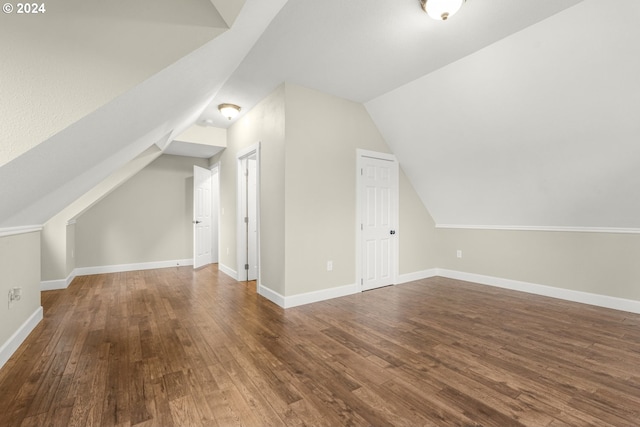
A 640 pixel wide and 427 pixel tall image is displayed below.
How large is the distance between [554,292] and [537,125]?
2.22 meters

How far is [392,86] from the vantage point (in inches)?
142

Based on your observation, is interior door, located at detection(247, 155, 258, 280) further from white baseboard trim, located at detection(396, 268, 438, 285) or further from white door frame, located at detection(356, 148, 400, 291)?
white baseboard trim, located at detection(396, 268, 438, 285)

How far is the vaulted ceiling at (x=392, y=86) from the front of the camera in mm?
1189

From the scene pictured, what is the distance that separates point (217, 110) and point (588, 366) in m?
4.82

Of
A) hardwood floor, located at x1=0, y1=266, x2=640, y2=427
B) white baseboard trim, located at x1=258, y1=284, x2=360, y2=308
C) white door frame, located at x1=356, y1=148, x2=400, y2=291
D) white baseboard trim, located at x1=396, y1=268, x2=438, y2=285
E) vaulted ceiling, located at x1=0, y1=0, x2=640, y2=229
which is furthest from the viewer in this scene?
white baseboard trim, located at x1=396, y1=268, x2=438, y2=285

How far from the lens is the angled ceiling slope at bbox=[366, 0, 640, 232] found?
2369 millimetres

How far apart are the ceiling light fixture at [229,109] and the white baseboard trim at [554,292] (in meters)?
4.26

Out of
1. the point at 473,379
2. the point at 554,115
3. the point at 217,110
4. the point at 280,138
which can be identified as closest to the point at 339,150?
the point at 280,138

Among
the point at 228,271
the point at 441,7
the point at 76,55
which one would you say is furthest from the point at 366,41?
the point at 228,271

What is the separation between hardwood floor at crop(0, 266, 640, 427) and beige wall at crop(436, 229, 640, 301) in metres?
0.37

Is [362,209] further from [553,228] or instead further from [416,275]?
[553,228]

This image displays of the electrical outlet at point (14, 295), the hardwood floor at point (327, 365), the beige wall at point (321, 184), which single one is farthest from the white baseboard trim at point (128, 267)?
the beige wall at point (321, 184)

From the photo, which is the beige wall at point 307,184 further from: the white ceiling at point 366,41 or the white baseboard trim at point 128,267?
the white baseboard trim at point 128,267
